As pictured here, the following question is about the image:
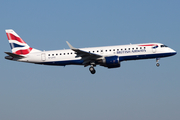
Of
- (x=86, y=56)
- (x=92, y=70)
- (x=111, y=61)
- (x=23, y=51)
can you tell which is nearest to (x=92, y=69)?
(x=92, y=70)

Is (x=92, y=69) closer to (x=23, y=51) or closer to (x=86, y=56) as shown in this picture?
(x=86, y=56)

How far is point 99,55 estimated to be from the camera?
50.8 meters

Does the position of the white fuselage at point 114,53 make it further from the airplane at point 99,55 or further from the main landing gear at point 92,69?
the main landing gear at point 92,69

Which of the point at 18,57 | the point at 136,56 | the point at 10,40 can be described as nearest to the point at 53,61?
the point at 18,57

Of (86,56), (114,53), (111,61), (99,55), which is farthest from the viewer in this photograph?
(114,53)

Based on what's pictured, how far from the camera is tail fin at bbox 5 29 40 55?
56250mm

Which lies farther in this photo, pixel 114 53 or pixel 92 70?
pixel 92 70

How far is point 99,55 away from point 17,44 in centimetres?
1625

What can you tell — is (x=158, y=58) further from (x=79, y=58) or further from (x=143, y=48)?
(x=79, y=58)

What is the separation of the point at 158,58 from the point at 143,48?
321 centimetres

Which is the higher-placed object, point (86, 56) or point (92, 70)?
point (86, 56)

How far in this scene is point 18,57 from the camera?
53969 millimetres

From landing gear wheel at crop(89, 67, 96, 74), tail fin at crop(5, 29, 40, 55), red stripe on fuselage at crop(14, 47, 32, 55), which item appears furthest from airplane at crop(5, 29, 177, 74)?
tail fin at crop(5, 29, 40, 55)

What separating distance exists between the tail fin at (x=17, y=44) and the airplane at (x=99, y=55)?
53.3 inches
